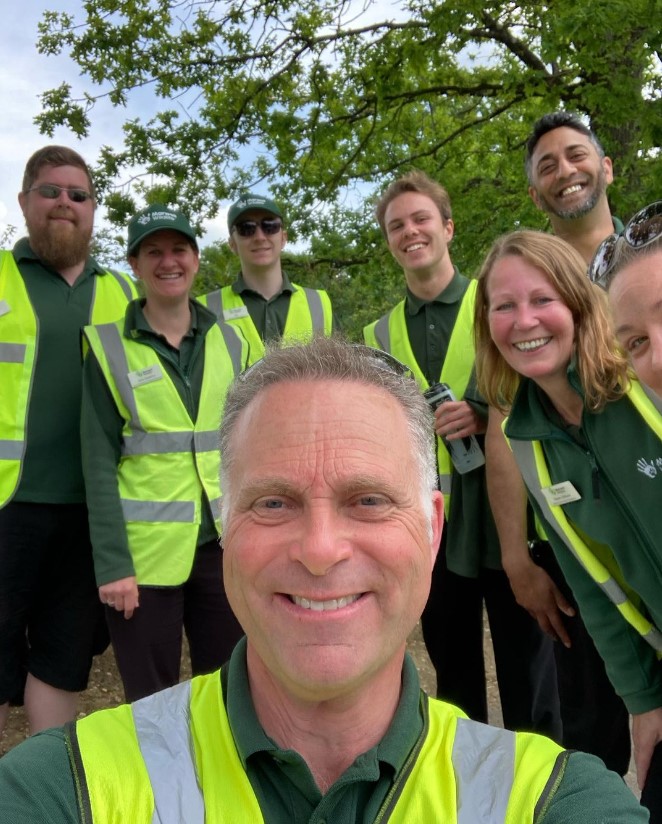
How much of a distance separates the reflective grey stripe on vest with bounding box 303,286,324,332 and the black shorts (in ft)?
5.21

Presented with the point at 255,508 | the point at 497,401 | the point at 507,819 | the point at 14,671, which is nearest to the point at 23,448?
the point at 14,671

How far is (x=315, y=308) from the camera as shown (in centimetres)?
442

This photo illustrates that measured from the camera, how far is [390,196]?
4.12 m

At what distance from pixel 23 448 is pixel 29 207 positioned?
1133 millimetres

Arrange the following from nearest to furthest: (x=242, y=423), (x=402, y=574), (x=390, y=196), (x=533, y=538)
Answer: (x=402, y=574) < (x=242, y=423) < (x=533, y=538) < (x=390, y=196)

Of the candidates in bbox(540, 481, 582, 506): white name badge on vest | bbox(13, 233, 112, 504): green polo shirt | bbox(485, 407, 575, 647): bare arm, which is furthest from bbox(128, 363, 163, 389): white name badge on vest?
bbox(540, 481, 582, 506): white name badge on vest

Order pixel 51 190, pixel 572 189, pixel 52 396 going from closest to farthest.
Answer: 1. pixel 52 396
2. pixel 51 190
3. pixel 572 189

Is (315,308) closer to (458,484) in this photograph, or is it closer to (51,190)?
(458,484)

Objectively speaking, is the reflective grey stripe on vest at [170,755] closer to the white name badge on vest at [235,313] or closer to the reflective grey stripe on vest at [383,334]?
the reflective grey stripe on vest at [383,334]

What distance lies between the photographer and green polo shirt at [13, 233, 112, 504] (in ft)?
11.8

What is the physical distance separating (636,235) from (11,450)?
269 cm

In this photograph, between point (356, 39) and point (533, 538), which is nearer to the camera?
point (533, 538)

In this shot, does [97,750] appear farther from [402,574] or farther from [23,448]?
[23,448]

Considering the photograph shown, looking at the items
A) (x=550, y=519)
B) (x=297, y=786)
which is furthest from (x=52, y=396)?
(x=297, y=786)
